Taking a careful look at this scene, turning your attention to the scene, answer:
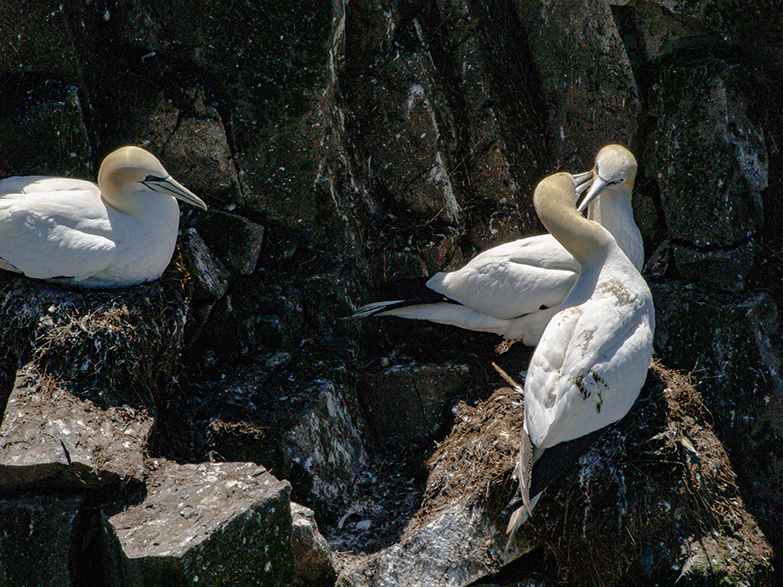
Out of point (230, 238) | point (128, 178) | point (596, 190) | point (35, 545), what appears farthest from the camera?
point (230, 238)

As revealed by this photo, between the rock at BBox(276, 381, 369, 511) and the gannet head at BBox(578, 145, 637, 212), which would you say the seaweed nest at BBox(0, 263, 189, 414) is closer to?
the rock at BBox(276, 381, 369, 511)

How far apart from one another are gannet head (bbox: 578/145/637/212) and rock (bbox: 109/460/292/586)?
2.78 metres

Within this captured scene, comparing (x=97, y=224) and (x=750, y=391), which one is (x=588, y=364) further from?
(x=97, y=224)

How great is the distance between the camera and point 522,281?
187 inches

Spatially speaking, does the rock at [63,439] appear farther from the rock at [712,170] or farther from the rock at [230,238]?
the rock at [712,170]

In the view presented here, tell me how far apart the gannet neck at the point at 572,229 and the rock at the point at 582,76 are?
1.63m

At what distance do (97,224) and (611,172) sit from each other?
316 centimetres

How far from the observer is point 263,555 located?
11.4 ft

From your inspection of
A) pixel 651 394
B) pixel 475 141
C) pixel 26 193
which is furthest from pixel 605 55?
pixel 26 193

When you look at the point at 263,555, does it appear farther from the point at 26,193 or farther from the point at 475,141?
the point at 475,141

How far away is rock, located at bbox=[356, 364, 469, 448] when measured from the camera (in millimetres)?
5039

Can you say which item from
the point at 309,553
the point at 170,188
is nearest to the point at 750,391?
the point at 309,553

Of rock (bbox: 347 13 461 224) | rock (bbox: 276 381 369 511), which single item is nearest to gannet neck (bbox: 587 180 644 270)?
rock (bbox: 347 13 461 224)

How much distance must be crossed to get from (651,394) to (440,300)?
1423mm
